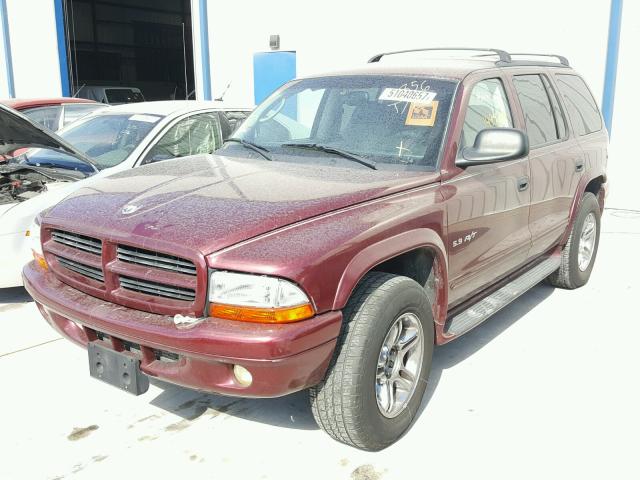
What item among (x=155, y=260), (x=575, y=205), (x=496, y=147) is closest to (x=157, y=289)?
(x=155, y=260)

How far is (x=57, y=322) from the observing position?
3299 mm

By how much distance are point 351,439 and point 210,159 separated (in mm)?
1967

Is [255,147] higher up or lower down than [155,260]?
higher up

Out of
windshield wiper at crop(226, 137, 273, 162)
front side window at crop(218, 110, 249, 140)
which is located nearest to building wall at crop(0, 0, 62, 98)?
front side window at crop(218, 110, 249, 140)

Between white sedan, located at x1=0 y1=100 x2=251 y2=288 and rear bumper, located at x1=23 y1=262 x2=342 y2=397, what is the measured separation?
2324mm

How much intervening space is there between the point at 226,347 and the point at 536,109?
10.0 ft

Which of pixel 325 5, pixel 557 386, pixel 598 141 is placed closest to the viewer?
pixel 557 386

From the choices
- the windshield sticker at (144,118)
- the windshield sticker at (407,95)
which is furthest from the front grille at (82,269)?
the windshield sticker at (144,118)

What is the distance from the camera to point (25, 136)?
17.7 ft

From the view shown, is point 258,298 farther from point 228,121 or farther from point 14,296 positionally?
point 228,121

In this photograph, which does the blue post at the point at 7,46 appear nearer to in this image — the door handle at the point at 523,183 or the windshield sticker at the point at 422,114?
the windshield sticker at the point at 422,114

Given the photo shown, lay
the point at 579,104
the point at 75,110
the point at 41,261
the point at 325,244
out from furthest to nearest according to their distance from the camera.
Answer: the point at 75,110 < the point at 579,104 < the point at 41,261 < the point at 325,244

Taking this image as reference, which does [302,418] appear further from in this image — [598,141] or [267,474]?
[598,141]

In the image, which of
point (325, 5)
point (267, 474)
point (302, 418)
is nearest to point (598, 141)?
point (302, 418)
